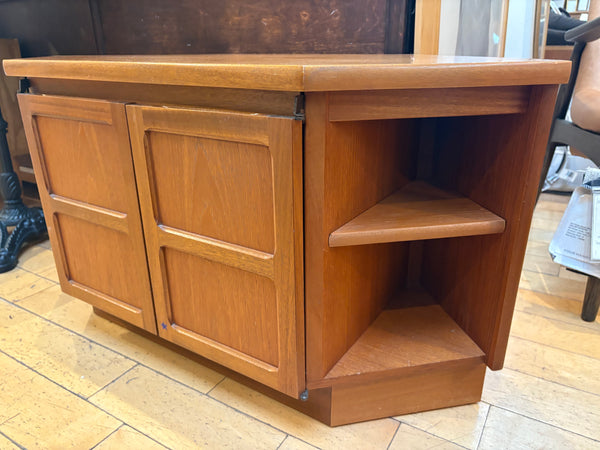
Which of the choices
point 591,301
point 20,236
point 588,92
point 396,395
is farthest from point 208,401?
point 588,92

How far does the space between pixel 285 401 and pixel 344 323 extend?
0.77 ft

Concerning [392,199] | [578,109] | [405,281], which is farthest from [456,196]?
[578,109]

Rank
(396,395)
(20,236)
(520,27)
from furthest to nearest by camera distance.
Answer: (20,236), (520,27), (396,395)

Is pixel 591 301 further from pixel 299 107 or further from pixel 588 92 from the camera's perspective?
pixel 299 107

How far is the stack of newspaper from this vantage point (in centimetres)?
114

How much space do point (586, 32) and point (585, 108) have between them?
0.20m

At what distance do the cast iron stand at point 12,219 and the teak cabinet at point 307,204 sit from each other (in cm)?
62

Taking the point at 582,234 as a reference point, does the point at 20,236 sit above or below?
below

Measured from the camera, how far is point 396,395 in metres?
0.89

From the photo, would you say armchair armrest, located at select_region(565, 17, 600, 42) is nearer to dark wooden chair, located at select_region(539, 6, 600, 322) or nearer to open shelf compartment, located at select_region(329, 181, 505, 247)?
dark wooden chair, located at select_region(539, 6, 600, 322)

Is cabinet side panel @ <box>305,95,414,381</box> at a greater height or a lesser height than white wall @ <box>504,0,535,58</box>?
lesser

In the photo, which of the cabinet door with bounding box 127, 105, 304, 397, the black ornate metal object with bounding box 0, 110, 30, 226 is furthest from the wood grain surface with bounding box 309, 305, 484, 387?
the black ornate metal object with bounding box 0, 110, 30, 226

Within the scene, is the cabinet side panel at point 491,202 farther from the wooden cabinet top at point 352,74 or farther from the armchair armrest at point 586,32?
the armchair armrest at point 586,32

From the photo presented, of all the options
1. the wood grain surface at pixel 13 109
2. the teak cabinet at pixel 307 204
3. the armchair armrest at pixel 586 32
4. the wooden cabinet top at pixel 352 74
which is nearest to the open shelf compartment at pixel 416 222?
the teak cabinet at pixel 307 204
